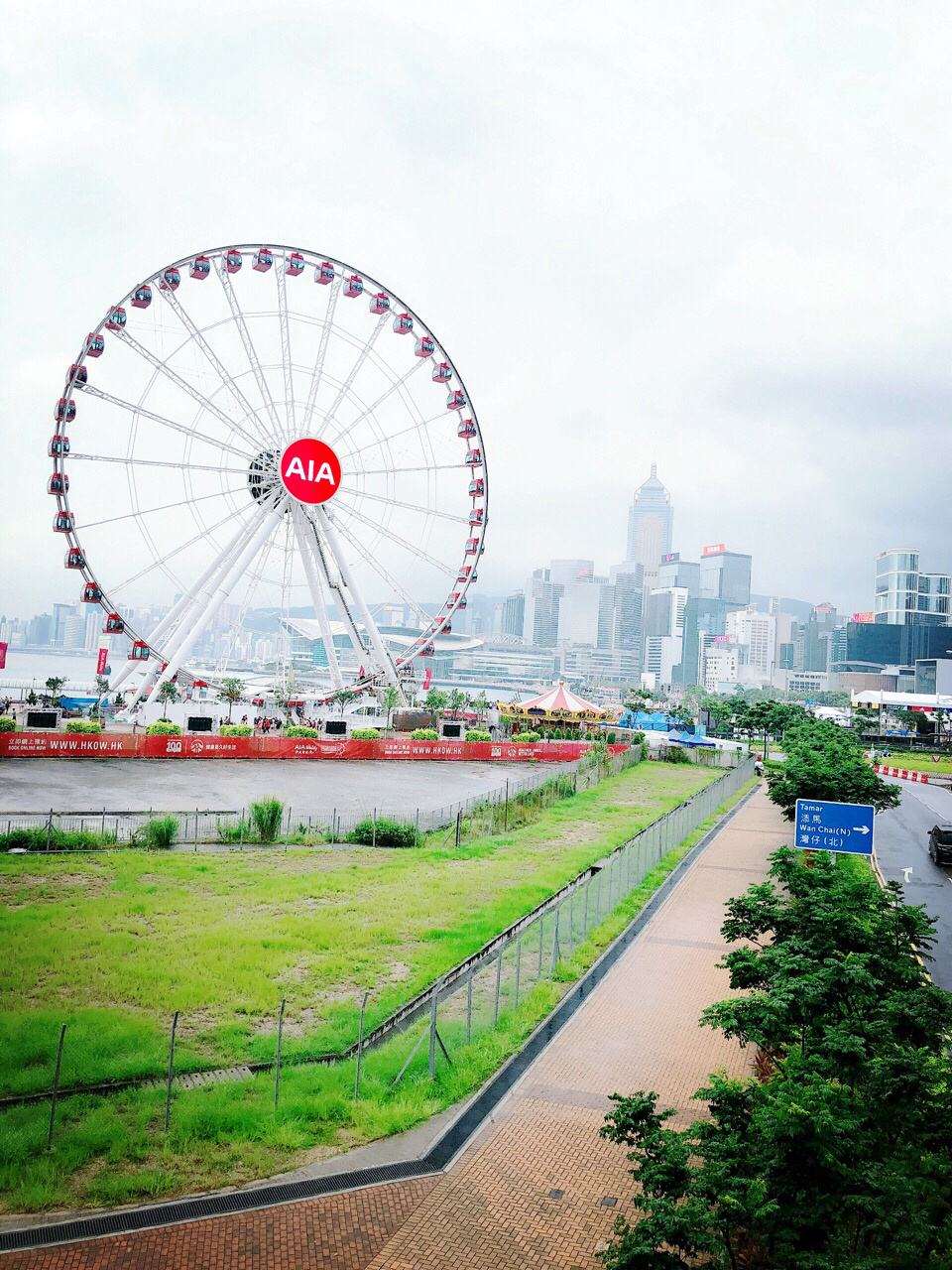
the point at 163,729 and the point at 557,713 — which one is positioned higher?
the point at 557,713

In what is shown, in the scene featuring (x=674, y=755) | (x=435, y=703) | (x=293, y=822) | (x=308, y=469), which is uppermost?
(x=308, y=469)

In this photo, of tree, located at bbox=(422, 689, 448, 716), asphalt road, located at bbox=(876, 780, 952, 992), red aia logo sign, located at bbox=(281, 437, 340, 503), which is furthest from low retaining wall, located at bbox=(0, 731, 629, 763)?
asphalt road, located at bbox=(876, 780, 952, 992)

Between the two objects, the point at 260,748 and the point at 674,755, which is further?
the point at 674,755

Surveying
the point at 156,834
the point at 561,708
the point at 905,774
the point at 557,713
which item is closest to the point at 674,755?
the point at 561,708

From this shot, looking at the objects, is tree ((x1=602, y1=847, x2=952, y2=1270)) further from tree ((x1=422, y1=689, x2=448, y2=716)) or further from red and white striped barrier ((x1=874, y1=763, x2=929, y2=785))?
tree ((x1=422, y1=689, x2=448, y2=716))

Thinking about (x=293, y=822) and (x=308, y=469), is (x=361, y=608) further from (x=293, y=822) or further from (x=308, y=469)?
(x=293, y=822)

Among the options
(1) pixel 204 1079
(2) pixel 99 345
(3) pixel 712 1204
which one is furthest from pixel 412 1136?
(2) pixel 99 345

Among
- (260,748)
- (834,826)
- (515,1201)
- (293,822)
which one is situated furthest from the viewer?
(260,748)

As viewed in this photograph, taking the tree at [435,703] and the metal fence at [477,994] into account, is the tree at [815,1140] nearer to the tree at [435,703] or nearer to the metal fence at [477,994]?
the metal fence at [477,994]
